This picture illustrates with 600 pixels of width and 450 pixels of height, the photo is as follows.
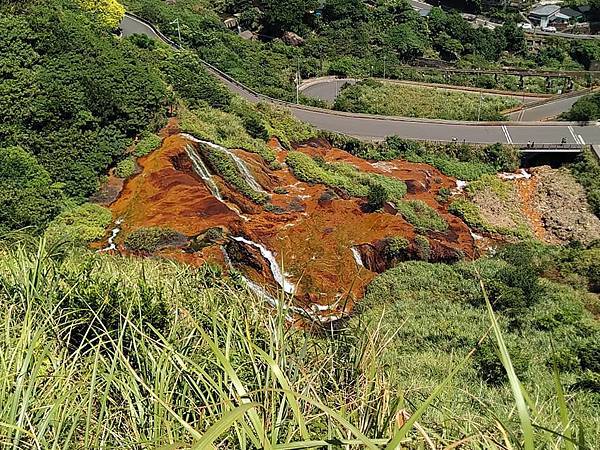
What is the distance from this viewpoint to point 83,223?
16.5 metres

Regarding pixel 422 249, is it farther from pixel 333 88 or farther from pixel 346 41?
pixel 346 41

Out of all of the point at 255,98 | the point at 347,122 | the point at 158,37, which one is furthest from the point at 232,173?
the point at 158,37

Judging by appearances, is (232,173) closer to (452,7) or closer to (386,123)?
(386,123)

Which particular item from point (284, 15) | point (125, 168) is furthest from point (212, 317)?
point (284, 15)

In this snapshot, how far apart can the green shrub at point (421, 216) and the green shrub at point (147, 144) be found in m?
8.32

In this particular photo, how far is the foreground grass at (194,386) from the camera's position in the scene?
3023mm

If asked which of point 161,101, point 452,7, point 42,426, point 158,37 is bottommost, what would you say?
point 452,7

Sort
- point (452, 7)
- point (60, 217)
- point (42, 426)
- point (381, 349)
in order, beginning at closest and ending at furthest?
point (42, 426), point (381, 349), point (60, 217), point (452, 7)

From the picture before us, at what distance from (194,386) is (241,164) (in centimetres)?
1758

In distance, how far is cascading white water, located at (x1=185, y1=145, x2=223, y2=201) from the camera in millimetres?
19484

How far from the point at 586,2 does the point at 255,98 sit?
43397mm

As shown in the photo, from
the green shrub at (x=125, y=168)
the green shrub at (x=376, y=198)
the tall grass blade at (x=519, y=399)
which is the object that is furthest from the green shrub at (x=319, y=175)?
the tall grass blade at (x=519, y=399)

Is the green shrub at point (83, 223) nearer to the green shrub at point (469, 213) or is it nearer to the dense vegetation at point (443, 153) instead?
the green shrub at point (469, 213)

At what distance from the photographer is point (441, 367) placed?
10.6m
